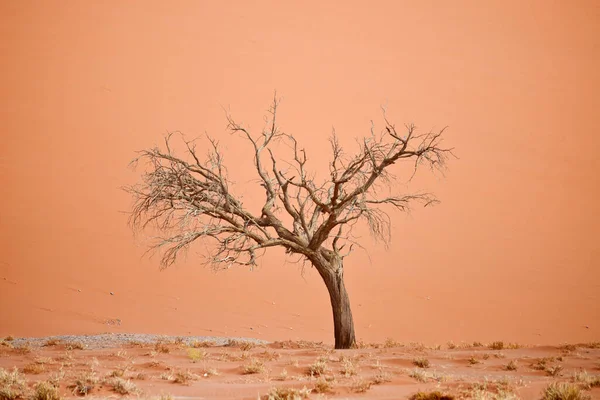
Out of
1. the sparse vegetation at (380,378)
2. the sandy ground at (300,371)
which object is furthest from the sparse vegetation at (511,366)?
the sparse vegetation at (380,378)

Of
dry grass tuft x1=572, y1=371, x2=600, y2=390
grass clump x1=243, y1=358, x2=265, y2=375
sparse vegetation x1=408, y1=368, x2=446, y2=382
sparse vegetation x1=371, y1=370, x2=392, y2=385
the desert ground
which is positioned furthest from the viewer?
the desert ground

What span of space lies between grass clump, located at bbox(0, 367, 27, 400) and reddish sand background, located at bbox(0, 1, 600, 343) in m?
10.1

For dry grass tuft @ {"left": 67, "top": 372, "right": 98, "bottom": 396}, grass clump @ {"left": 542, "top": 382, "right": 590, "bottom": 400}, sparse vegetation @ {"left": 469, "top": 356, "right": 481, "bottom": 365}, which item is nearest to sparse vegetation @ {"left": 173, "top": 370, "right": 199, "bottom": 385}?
dry grass tuft @ {"left": 67, "top": 372, "right": 98, "bottom": 396}

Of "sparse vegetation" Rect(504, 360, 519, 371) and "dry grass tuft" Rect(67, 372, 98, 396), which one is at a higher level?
"dry grass tuft" Rect(67, 372, 98, 396)

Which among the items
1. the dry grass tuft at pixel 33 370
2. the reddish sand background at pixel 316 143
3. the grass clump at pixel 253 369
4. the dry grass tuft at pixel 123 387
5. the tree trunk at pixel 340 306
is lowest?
the dry grass tuft at pixel 123 387

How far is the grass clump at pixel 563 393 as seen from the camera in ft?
16.7

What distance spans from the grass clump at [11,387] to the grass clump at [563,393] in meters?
4.73

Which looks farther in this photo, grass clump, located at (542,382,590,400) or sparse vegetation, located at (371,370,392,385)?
sparse vegetation, located at (371,370,392,385)

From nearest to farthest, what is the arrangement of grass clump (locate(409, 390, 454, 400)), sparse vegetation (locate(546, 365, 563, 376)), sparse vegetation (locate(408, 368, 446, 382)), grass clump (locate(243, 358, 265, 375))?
grass clump (locate(409, 390, 454, 400)), sparse vegetation (locate(408, 368, 446, 382)), grass clump (locate(243, 358, 265, 375)), sparse vegetation (locate(546, 365, 563, 376))

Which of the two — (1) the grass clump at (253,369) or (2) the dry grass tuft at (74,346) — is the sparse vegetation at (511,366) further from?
(2) the dry grass tuft at (74,346)

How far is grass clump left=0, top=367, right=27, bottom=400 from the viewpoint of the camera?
5.35 meters

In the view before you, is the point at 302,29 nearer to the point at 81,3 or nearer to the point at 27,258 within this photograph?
the point at 81,3

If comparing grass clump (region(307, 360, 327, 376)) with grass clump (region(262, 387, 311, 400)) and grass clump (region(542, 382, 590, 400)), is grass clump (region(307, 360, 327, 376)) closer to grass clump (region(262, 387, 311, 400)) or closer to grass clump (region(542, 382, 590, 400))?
grass clump (region(262, 387, 311, 400))

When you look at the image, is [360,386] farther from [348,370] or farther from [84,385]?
[84,385]
